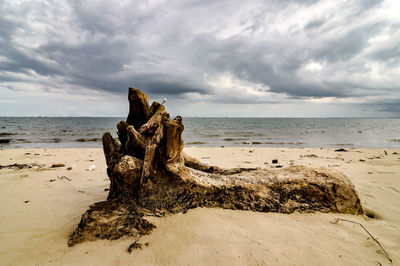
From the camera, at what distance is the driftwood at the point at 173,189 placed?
113 inches

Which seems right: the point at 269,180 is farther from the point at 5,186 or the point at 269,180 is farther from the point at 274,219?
the point at 5,186

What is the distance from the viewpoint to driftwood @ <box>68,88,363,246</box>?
9.40ft

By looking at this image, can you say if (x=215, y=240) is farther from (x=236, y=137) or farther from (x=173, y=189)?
(x=236, y=137)

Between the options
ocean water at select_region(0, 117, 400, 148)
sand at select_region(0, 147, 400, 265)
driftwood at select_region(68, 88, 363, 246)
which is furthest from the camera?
ocean water at select_region(0, 117, 400, 148)

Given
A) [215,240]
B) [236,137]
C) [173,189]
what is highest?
[173,189]

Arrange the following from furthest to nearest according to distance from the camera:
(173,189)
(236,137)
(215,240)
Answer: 1. (236,137)
2. (173,189)
3. (215,240)

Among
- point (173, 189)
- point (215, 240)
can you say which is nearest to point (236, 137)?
point (173, 189)

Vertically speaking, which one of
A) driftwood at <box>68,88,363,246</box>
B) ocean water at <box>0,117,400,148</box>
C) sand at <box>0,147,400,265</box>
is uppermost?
driftwood at <box>68,88,363,246</box>

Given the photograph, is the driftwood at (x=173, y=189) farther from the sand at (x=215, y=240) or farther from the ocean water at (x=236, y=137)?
the ocean water at (x=236, y=137)

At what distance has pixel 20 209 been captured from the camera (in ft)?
12.8

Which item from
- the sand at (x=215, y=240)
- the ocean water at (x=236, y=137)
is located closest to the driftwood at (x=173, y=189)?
the sand at (x=215, y=240)

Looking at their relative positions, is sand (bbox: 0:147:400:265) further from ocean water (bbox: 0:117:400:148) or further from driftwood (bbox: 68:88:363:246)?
ocean water (bbox: 0:117:400:148)

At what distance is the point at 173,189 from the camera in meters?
3.19

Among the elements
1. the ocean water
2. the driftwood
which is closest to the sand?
the driftwood
